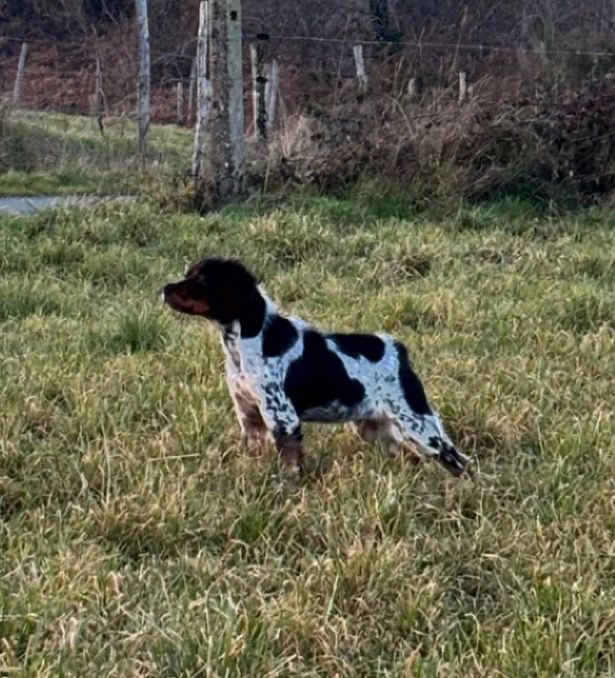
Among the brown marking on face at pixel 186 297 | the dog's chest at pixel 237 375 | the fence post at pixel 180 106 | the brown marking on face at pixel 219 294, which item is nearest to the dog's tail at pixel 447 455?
the dog's chest at pixel 237 375

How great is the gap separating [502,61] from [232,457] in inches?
450

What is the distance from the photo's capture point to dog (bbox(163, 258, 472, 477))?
4348mm

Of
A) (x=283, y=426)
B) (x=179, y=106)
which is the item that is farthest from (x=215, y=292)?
(x=179, y=106)

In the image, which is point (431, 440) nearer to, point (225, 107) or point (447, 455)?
point (447, 455)

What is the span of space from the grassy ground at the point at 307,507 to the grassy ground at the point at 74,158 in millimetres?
4659

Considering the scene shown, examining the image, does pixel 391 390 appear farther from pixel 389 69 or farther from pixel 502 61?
pixel 502 61

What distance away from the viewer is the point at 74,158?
50.9 ft

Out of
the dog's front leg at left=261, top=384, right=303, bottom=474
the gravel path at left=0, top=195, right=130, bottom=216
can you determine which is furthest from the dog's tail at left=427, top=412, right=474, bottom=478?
the gravel path at left=0, top=195, right=130, bottom=216

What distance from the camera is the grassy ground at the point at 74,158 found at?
39.5ft

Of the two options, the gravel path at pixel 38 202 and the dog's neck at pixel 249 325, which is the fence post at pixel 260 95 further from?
the dog's neck at pixel 249 325

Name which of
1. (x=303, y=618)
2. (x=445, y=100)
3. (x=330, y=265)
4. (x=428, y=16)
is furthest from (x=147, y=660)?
(x=428, y=16)

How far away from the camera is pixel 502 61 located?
48.6 feet

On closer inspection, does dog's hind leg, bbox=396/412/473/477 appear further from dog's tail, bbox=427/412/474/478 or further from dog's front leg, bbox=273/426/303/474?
dog's front leg, bbox=273/426/303/474

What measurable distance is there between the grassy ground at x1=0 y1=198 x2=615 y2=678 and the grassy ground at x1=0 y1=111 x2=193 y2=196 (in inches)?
183
